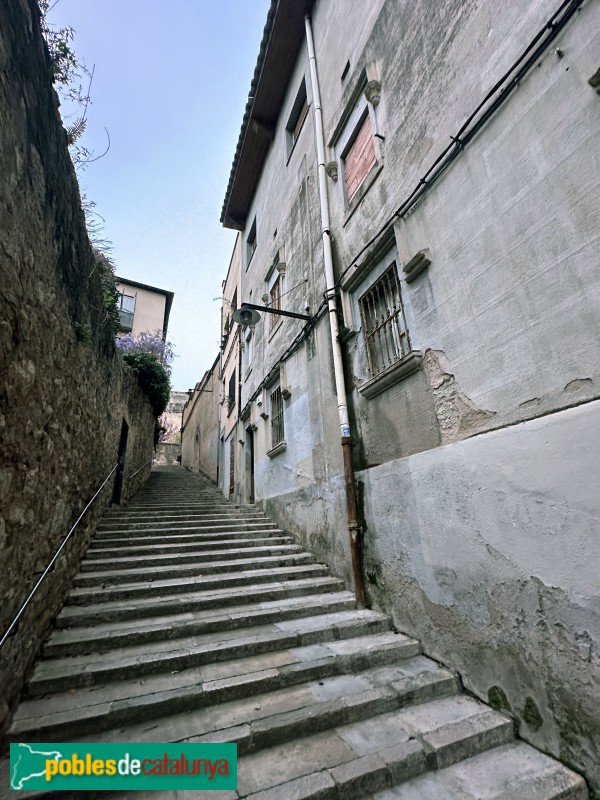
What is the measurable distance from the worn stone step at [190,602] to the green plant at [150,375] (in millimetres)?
6256

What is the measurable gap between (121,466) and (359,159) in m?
7.55

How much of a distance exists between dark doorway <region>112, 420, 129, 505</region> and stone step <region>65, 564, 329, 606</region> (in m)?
3.85

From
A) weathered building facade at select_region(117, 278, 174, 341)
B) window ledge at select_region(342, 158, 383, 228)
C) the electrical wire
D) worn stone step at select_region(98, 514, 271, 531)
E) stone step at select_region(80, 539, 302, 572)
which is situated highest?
weathered building facade at select_region(117, 278, 174, 341)

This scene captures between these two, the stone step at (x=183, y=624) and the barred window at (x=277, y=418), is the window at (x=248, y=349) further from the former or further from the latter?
the stone step at (x=183, y=624)

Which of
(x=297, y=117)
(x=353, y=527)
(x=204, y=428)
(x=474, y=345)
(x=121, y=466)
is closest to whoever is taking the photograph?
(x=474, y=345)

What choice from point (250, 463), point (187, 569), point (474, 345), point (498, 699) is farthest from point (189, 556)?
point (250, 463)

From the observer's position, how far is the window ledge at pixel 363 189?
468 centimetres

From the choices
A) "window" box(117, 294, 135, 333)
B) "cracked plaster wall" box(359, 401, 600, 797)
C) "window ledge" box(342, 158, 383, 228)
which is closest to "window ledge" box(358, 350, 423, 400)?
"cracked plaster wall" box(359, 401, 600, 797)

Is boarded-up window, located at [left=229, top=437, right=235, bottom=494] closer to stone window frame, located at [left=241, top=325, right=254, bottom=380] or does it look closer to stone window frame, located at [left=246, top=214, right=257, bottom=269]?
stone window frame, located at [left=241, top=325, right=254, bottom=380]

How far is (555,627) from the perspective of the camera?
2.21m

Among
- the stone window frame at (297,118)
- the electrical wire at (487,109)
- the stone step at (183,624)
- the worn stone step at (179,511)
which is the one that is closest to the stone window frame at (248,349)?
the worn stone step at (179,511)

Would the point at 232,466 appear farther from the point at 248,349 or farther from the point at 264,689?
the point at 264,689

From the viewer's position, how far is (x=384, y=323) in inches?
165

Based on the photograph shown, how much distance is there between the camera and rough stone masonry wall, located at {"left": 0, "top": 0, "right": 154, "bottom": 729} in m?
2.27
